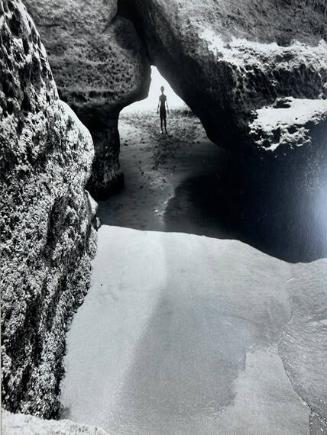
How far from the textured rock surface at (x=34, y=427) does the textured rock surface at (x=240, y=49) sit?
652cm

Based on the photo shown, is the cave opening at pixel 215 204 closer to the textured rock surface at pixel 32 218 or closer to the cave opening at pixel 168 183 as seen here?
the cave opening at pixel 168 183

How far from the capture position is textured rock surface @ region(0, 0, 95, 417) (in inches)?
127

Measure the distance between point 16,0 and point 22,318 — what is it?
347 centimetres

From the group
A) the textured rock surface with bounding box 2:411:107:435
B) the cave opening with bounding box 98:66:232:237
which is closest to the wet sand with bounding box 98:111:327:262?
the cave opening with bounding box 98:66:232:237

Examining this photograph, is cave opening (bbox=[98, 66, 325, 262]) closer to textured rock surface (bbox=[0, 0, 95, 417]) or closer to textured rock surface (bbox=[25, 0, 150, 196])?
textured rock surface (bbox=[25, 0, 150, 196])

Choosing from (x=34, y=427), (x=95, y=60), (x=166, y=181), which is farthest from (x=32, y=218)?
(x=166, y=181)

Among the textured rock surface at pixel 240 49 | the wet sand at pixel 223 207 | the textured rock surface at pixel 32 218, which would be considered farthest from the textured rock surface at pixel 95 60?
the textured rock surface at pixel 32 218

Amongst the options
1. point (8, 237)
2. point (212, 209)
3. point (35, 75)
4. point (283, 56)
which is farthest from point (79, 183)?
point (283, 56)

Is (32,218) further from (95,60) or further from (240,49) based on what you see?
(240,49)

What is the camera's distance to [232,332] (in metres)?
5.54

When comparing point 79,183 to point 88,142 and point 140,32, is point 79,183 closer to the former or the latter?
point 88,142

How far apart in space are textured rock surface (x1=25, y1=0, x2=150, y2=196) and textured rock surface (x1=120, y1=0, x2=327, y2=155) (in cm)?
79

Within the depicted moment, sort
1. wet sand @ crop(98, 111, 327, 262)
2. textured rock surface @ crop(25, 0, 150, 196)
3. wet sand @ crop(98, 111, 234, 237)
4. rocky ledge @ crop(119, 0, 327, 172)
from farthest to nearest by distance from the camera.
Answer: wet sand @ crop(98, 111, 234, 237), wet sand @ crop(98, 111, 327, 262), textured rock surface @ crop(25, 0, 150, 196), rocky ledge @ crop(119, 0, 327, 172)

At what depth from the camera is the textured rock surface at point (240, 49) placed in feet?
24.7
